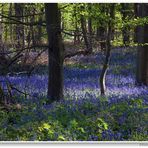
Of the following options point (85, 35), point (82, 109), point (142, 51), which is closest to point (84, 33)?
point (85, 35)

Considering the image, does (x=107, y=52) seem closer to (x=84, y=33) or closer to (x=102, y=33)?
(x=102, y=33)

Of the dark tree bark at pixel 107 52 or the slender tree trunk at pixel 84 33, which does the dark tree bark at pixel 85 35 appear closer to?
the slender tree trunk at pixel 84 33

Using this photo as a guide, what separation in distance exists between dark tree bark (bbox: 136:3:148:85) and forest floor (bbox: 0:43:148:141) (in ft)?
0.65

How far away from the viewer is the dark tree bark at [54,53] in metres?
7.35

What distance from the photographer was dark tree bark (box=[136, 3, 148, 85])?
870 cm

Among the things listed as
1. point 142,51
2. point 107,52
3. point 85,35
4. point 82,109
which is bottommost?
point 82,109

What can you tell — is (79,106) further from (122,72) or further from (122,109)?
(122,72)

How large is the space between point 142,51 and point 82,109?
3.21 meters

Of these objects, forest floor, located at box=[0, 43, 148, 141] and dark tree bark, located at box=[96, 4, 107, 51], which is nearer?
forest floor, located at box=[0, 43, 148, 141]

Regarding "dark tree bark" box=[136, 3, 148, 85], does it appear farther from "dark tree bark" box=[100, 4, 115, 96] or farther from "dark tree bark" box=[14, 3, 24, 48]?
"dark tree bark" box=[14, 3, 24, 48]

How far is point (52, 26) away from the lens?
24.1ft

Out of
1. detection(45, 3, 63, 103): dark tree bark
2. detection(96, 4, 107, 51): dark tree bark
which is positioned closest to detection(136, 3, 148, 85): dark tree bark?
detection(96, 4, 107, 51): dark tree bark

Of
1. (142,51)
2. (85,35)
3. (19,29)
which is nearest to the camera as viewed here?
(85,35)

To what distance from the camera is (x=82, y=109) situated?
20.9 ft
